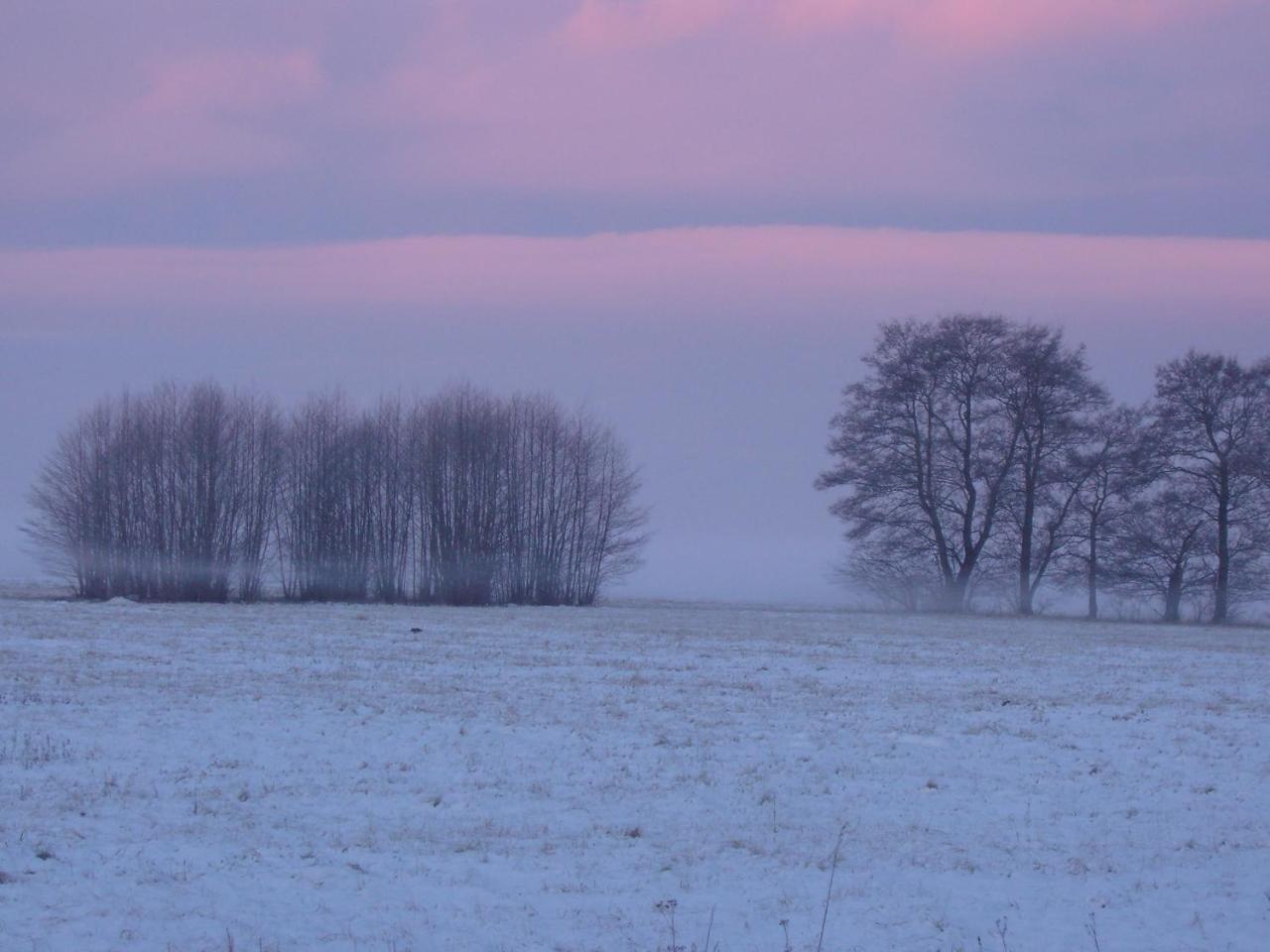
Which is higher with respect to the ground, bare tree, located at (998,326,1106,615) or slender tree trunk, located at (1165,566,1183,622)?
bare tree, located at (998,326,1106,615)

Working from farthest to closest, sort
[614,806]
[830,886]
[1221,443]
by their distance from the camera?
[1221,443]
[614,806]
[830,886]

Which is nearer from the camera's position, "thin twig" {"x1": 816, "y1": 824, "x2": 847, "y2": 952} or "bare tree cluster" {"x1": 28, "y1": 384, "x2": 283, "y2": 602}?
"thin twig" {"x1": 816, "y1": 824, "x2": 847, "y2": 952}

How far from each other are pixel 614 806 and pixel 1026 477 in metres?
45.7

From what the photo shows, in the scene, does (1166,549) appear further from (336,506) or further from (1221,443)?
(336,506)

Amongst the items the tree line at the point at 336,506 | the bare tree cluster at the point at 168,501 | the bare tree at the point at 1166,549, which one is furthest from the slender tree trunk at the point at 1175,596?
the bare tree cluster at the point at 168,501

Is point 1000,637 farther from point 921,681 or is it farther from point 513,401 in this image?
point 513,401

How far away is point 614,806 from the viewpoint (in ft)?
38.0

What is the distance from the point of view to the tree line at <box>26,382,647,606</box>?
62.0 m

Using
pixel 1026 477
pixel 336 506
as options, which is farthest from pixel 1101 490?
pixel 336 506

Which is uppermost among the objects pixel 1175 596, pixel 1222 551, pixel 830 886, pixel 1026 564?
pixel 1222 551

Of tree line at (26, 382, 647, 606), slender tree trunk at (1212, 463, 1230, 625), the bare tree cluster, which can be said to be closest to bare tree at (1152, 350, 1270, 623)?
slender tree trunk at (1212, 463, 1230, 625)

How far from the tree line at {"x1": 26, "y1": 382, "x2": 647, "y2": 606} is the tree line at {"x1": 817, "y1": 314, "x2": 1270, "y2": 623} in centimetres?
1649

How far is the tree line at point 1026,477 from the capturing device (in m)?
51.1

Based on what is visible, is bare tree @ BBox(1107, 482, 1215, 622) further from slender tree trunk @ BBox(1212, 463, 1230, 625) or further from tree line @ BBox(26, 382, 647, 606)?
tree line @ BBox(26, 382, 647, 606)
